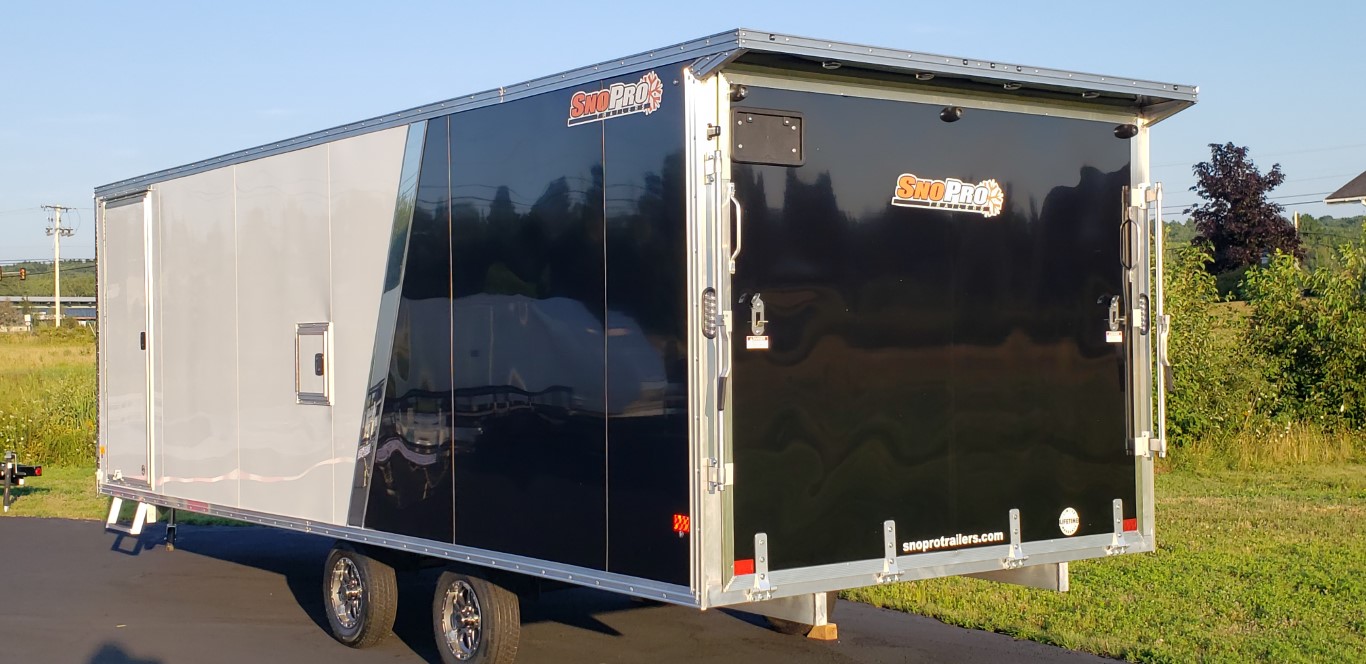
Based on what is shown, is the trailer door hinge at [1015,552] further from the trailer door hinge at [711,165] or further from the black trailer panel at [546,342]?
the trailer door hinge at [711,165]

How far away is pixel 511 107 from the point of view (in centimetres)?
739

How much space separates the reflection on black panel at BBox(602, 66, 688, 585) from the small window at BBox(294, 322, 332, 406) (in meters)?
2.72

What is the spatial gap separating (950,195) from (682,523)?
215 cm

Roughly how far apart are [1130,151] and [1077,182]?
473 millimetres

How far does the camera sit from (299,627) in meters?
9.72

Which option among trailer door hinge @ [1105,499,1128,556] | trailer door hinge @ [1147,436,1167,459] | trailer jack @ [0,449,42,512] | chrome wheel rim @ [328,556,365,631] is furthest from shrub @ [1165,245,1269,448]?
trailer jack @ [0,449,42,512]

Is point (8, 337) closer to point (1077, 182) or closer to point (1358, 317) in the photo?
point (1358, 317)

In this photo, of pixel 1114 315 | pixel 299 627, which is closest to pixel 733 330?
pixel 1114 315

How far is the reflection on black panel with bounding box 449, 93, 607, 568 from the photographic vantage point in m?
6.88

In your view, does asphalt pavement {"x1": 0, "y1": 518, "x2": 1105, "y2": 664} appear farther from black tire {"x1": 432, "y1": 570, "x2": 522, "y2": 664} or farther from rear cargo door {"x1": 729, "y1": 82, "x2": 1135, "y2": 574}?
rear cargo door {"x1": 729, "y1": 82, "x2": 1135, "y2": 574}

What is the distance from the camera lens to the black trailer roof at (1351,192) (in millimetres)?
49528

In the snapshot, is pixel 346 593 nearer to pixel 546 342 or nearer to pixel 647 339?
pixel 546 342

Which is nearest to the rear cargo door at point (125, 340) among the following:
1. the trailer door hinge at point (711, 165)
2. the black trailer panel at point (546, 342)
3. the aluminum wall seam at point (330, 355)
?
the aluminum wall seam at point (330, 355)

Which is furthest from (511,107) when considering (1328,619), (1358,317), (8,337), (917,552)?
(8,337)
